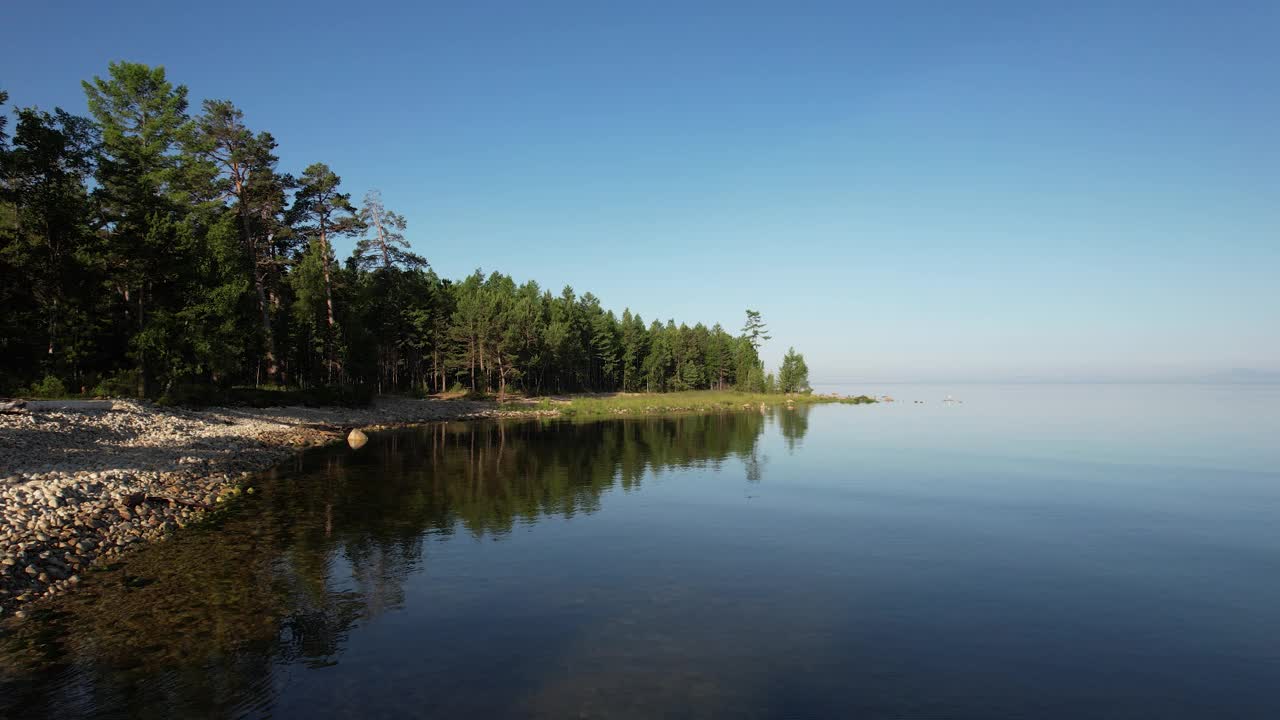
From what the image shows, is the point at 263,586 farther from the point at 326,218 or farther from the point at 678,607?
Answer: the point at 326,218

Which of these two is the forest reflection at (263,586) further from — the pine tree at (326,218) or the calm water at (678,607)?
the pine tree at (326,218)

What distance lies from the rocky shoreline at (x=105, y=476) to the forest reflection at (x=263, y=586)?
1072 millimetres

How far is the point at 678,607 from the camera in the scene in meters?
13.7

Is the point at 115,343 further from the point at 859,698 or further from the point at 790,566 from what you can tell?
the point at 859,698

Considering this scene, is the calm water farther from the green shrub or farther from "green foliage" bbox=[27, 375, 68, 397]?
the green shrub

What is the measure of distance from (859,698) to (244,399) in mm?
51511

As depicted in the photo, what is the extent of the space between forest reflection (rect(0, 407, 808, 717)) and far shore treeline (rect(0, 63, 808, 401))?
2044cm

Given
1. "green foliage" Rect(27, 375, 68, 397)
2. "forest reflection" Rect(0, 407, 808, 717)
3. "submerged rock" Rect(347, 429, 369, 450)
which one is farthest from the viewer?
"submerged rock" Rect(347, 429, 369, 450)

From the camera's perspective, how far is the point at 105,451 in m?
25.7

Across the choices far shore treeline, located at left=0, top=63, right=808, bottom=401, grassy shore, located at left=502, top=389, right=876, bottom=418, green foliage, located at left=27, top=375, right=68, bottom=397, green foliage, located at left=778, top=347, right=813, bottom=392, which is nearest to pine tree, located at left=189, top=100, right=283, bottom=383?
far shore treeline, located at left=0, top=63, right=808, bottom=401

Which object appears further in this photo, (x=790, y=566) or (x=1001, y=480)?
(x=1001, y=480)

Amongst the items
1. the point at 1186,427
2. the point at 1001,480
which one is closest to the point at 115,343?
the point at 1001,480

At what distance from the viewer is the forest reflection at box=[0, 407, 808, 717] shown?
9742 mm

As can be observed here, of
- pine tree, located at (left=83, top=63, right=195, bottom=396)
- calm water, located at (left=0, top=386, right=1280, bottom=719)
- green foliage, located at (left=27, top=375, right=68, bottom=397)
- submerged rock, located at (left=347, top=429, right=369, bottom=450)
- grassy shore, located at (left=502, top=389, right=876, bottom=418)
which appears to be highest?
pine tree, located at (left=83, top=63, right=195, bottom=396)
